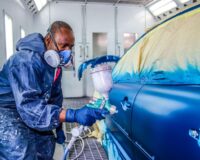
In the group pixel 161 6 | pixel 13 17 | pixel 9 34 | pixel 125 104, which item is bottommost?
pixel 125 104

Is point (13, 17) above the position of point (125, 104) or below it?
above

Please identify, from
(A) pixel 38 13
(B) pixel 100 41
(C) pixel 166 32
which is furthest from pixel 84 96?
(C) pixel 166 32

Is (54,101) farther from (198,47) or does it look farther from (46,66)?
(198,47)

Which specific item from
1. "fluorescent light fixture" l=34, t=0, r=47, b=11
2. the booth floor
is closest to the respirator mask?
the booth floor

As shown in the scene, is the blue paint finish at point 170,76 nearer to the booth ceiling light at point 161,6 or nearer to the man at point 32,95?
the man at point 32,95

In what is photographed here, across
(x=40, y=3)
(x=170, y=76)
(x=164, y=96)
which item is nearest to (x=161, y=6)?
(x=40, y=3)

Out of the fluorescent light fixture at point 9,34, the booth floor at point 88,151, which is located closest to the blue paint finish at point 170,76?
the booth floor at point 88,151

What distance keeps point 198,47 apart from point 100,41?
214 inches

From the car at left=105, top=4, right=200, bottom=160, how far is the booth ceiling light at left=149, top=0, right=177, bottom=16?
4156 mm

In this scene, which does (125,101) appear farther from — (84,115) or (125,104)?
(84,115)

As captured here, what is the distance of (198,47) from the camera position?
0.94m

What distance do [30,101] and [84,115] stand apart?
0.28m

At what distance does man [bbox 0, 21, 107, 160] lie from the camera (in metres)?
1.03

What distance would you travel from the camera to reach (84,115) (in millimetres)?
1062
